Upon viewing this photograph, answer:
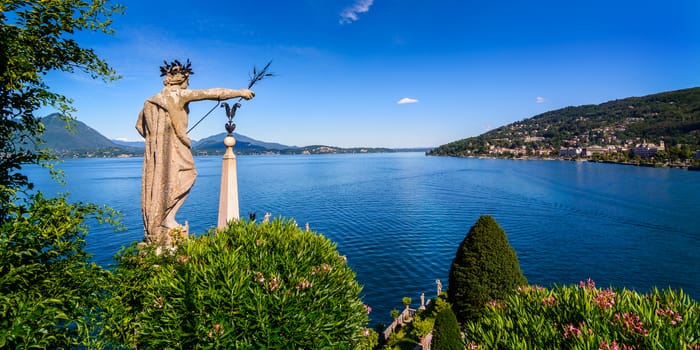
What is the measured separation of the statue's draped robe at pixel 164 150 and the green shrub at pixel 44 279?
233 cm

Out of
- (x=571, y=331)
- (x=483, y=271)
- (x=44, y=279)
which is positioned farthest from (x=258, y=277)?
(x=483, y=271)

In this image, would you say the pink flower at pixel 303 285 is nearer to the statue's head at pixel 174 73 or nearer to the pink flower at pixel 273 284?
the pink flower at pixel 273 284

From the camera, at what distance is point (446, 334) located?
10.2m

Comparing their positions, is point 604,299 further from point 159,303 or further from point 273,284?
point 159,303

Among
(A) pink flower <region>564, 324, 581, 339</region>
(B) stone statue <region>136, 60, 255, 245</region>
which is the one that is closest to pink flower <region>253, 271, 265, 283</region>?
(B) stone statue <region>136, 60, 255, 245</region>

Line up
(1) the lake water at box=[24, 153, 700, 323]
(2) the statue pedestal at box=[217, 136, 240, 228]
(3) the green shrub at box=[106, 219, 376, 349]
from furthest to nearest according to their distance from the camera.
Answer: (1) the lake water at box=[24, 153, 700, 323] < (2) the statue pedestal at box=[217, 136, 240, 228] < (3) the green shrub at box=[106, 219, 376, 349]

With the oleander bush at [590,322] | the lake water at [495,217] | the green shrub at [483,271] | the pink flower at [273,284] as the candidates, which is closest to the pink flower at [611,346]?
the oleander bush at [590,322]

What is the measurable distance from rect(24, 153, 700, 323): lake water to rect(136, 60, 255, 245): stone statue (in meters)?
18.0

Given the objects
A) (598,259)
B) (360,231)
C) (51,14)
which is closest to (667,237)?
(598,259)

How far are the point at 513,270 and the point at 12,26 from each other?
1585cm

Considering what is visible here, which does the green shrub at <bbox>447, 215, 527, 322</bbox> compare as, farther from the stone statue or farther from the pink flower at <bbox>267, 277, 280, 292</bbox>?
the stone statue

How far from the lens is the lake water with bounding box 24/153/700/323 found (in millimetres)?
29022

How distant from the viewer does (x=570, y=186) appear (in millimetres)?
76125

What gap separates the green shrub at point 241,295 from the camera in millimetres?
Result: 5098
